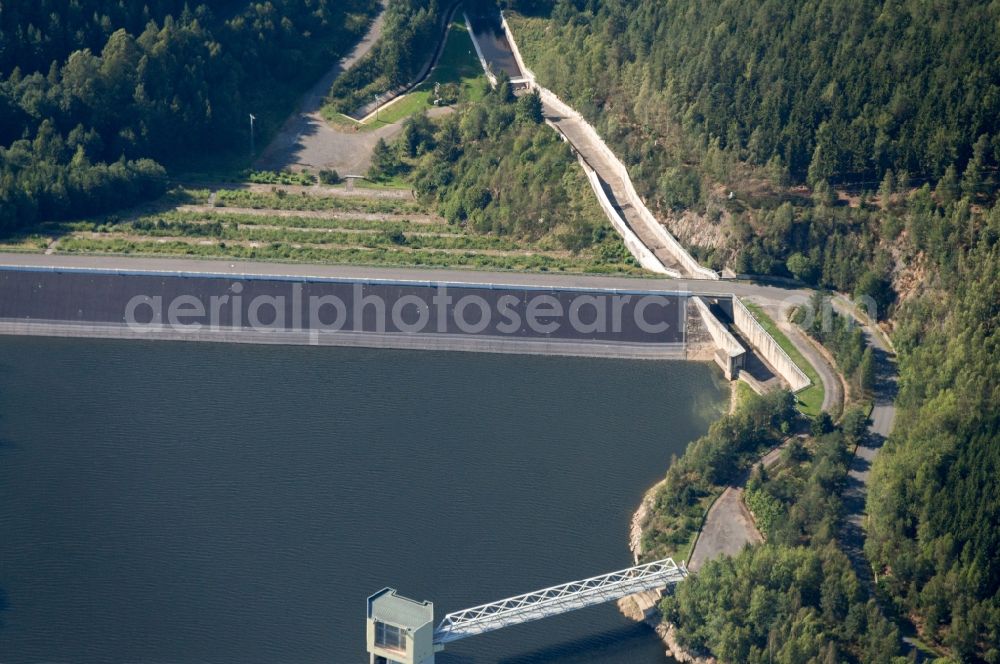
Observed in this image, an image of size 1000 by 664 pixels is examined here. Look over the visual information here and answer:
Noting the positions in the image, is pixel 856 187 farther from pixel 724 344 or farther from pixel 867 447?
pixel 867 447

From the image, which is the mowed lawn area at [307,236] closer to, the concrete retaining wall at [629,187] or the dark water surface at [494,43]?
the concrete retaining wall at [629,187]

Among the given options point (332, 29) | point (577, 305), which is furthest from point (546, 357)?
point (332, 29)

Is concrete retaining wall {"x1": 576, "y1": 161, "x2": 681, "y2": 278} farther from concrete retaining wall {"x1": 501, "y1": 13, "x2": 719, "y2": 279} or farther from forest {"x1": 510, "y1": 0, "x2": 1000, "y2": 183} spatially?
forest {"x1": 510, "y1": 0, "x2": 1000, "y2": 183}

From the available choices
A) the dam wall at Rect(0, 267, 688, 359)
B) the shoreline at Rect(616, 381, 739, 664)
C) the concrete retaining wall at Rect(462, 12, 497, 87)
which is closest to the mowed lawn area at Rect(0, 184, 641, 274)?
the dam wall at Rect(0, 267, 688, 359)

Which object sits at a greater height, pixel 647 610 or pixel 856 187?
pixel 856 187

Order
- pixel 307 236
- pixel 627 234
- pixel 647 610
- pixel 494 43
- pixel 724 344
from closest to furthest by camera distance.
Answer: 1. pixel 647 610
2. pixel 724 344
3. pixel 627 234
4. pixel 307 236
5. pixel 494 43

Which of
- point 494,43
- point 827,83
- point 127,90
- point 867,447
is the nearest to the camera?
point 867,447

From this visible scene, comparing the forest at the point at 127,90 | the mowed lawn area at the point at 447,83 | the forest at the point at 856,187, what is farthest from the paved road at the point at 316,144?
the forest at the point at 856,187

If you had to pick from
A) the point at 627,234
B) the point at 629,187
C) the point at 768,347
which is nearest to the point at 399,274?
the point at 627,234
